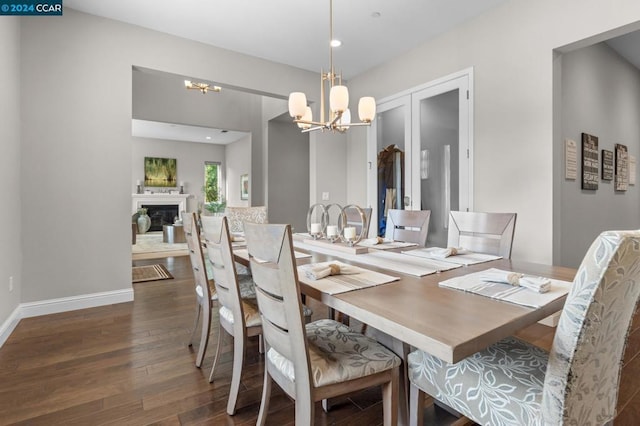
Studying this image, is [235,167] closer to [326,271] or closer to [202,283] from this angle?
[202,283]

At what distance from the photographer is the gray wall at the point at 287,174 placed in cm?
696

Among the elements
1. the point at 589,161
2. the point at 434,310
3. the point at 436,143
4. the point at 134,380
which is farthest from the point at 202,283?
the point at 589,161

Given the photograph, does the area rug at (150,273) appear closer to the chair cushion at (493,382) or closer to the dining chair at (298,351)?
the dining chair at (298,351)

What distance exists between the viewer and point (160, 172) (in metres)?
9.87

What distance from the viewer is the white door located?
11.6ft

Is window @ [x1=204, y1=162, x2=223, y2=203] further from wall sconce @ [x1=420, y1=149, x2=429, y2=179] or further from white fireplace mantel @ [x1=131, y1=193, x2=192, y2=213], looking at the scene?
wall sconce @ [x1=420, y1=149, x2=429, y2=179]

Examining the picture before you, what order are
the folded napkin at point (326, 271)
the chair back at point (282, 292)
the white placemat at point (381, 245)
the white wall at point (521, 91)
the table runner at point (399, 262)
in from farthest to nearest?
the white wall at point (521, 91), the white placemat at point (381, 245), the table runner at point (399, 262), the folded napkin at point (326, 271), the chair back at point (282, 292)

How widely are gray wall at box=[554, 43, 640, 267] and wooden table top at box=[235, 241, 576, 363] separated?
7.55 feet

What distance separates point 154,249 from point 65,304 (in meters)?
3.73

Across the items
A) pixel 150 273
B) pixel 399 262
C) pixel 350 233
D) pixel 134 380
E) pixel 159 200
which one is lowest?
pixel 134 380

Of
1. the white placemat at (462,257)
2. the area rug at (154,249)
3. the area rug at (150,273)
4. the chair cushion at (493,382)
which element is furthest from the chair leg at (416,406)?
the area rug at (154,249)

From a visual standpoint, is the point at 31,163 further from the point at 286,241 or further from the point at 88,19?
the point at 286,241

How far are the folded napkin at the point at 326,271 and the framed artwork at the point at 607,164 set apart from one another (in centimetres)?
396

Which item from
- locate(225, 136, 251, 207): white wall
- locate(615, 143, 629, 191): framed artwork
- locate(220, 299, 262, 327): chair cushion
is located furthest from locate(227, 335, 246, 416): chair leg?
locate(225, 136, 251, 207): white wall
